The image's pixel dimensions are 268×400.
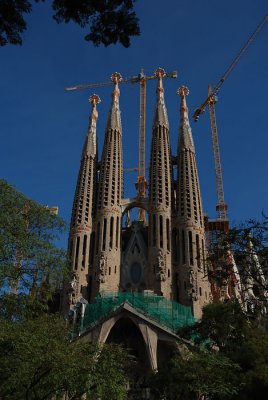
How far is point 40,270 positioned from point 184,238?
2871cm

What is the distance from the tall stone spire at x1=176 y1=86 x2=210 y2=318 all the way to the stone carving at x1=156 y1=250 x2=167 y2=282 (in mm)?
1749

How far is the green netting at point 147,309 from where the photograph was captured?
3728cm

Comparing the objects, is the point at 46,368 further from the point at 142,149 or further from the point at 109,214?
the point at 142,149

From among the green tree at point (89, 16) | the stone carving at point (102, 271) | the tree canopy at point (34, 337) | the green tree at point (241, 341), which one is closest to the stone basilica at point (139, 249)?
the stone carving at point (102, 271)

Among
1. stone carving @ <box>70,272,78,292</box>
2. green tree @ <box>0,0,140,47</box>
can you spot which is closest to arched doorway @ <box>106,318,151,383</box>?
stone carving @ <box>70,272,78,292</box>

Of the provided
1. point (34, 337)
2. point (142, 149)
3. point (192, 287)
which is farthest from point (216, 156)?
point (34, 337)

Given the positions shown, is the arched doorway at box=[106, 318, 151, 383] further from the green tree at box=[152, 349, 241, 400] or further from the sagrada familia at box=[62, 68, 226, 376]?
the green tree at box=[152, 349, 241, 400]

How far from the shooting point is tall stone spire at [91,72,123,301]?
144ft

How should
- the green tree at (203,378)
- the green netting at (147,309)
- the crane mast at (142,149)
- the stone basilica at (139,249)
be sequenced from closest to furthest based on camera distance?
the green tree at (203,378), the green netting at (147,309), the stone basilica at (139,249), the crane mast at (142,149)

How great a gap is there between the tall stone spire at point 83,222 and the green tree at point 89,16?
37125mm

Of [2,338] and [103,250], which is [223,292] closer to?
[103,250]

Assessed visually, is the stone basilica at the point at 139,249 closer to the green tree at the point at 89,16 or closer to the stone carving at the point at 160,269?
the stone carving at the point at 160,269

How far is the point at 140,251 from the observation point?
47.5m

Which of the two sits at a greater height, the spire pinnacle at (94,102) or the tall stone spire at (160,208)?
the spire pinnacle at (94,102)
